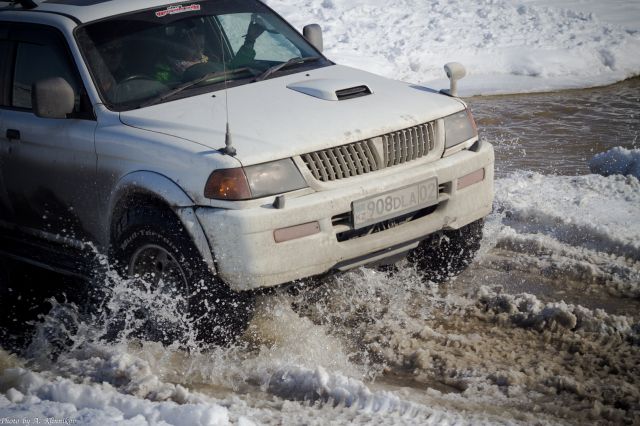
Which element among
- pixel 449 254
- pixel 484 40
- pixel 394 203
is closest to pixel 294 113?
pixel 394 203

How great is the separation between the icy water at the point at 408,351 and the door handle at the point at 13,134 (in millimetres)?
1075

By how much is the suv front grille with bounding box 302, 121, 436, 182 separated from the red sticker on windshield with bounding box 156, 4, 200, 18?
1.79m

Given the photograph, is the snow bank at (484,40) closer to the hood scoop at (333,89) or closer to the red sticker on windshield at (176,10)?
the red sticker on windshield at (176,10)

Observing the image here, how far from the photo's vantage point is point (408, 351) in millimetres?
4668

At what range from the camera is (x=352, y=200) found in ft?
14.8

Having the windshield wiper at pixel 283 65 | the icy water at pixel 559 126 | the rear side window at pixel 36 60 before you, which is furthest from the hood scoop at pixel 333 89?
the icy water at pixel 559 126

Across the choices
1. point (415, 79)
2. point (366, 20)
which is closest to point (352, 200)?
point (415, 79)

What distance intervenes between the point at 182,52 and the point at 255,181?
1534mm

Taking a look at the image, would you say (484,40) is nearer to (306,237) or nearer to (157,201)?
(157,201)

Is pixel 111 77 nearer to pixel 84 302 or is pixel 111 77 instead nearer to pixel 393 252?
pixel 84 302

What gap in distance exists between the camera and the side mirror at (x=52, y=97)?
5065mm

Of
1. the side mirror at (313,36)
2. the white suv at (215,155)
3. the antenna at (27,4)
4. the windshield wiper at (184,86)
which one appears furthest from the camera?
the side mirror at (313,36)

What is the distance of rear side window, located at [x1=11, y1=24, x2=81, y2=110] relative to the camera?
5.47 meters

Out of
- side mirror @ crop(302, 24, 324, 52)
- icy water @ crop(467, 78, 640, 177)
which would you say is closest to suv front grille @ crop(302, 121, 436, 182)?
side mirror @ crop(302, 24, 324, 52)
